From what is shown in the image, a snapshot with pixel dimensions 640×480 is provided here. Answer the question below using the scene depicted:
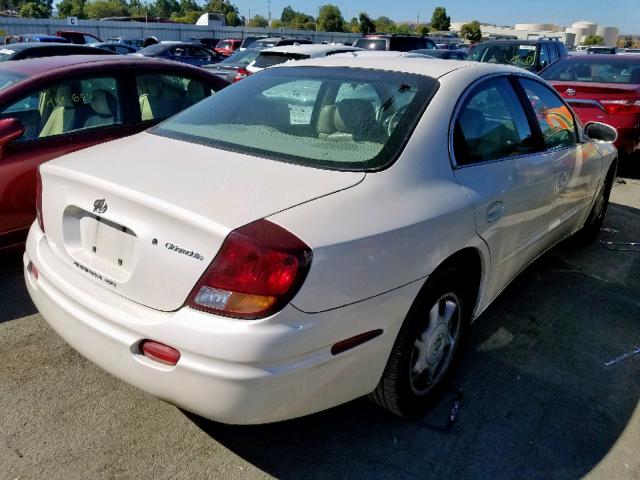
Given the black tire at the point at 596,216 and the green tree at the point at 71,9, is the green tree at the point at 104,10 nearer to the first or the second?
the green tree at the point at 71,9

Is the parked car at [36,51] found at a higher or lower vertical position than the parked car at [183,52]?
higher

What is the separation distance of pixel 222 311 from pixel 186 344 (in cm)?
16

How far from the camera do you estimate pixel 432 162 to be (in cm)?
243

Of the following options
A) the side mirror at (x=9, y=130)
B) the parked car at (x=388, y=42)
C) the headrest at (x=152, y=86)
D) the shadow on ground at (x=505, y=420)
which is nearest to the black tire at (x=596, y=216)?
the shadow on ground at (x=505, y=420)

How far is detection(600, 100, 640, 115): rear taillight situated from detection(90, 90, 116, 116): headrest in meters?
6.13

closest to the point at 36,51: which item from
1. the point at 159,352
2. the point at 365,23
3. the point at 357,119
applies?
the point at 357,119

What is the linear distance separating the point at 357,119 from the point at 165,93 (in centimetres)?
267

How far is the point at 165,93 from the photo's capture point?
4828 mm

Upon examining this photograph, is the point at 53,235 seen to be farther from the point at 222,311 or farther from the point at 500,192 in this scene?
the point at 500,192

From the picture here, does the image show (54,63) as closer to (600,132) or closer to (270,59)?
(600,132)

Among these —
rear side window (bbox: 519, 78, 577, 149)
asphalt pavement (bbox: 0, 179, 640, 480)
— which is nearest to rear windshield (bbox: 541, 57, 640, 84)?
rear side window (bbox: 519, 78, 577, 149)

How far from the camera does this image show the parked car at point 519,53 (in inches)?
448

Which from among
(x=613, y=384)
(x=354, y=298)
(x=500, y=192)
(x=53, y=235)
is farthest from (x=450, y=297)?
(x=53, y=235)

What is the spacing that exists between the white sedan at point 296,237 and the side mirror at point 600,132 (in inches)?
53.2
